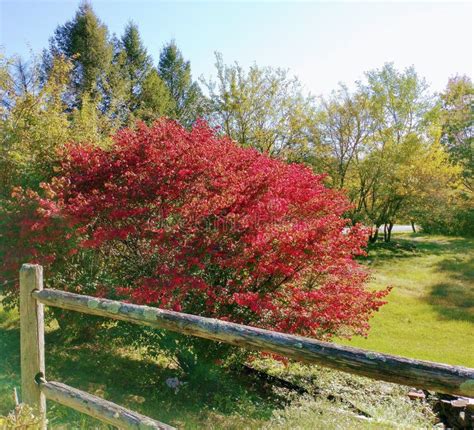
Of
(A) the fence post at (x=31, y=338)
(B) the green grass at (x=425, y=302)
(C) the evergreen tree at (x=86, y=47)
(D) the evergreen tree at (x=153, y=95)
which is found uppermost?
(C) the evergreen tree at (x=86, y=47)

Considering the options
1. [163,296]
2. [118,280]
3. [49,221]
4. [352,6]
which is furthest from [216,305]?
[352,6]

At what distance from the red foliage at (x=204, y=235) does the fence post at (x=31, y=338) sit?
177 cm

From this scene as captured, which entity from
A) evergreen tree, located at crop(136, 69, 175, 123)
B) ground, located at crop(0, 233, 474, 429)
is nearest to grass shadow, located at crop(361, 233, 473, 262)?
ground, located at crop(0, 233, 474, 429)

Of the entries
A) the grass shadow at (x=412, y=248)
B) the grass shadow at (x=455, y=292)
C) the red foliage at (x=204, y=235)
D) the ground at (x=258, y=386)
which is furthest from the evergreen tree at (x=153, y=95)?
the red foliage at (x=204, y=235)

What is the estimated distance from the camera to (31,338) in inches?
112

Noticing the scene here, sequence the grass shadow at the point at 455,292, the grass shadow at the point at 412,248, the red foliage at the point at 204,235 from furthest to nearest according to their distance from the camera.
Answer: the grass shadow at the point at 412,248
the grass shadow at the point at 455,292
the red foliage at the point at 204,235

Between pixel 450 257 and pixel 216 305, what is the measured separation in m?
16.8

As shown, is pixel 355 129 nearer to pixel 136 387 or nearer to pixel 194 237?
pixel 194 237

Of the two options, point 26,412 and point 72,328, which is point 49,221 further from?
point 26,412

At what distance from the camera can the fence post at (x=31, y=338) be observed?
9.32 feet

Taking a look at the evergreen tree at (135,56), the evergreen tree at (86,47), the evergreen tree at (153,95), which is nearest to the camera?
the evergreen tree at (86,47)

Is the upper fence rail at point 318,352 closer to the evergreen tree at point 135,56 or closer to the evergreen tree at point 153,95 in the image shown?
the evergreen tree at point 153,95

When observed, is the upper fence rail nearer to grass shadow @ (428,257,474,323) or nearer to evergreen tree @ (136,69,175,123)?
grass shadow @ (428,257,474,323)

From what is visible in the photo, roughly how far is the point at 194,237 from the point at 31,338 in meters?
2.55
